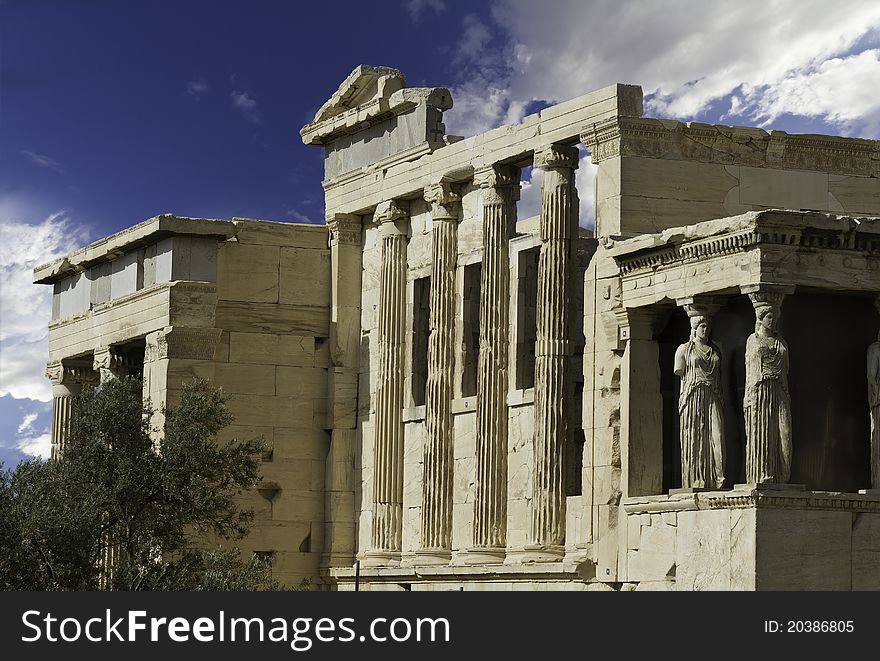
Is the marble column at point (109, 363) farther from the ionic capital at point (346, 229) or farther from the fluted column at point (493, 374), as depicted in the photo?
the fluted column at point (493, 374)

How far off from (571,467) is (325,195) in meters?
7.62

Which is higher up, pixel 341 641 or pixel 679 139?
pixel 679 139

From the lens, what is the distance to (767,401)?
23.3m

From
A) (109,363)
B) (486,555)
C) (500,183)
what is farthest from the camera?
(109,363)

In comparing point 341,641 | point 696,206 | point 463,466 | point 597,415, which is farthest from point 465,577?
point 341,641

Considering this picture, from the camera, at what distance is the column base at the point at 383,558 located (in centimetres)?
3103

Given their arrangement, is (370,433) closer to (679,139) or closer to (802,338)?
(679,139)

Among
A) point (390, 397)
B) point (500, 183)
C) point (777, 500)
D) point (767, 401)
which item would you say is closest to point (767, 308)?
point (767, 401)

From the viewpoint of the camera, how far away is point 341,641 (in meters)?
17.9

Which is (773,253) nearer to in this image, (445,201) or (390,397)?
(445,201)

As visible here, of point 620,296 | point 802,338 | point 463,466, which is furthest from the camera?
point 463,466

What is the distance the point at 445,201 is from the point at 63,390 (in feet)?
28.3

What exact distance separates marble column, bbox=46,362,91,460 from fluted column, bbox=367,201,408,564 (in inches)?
256

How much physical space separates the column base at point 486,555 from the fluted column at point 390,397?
2.42m
